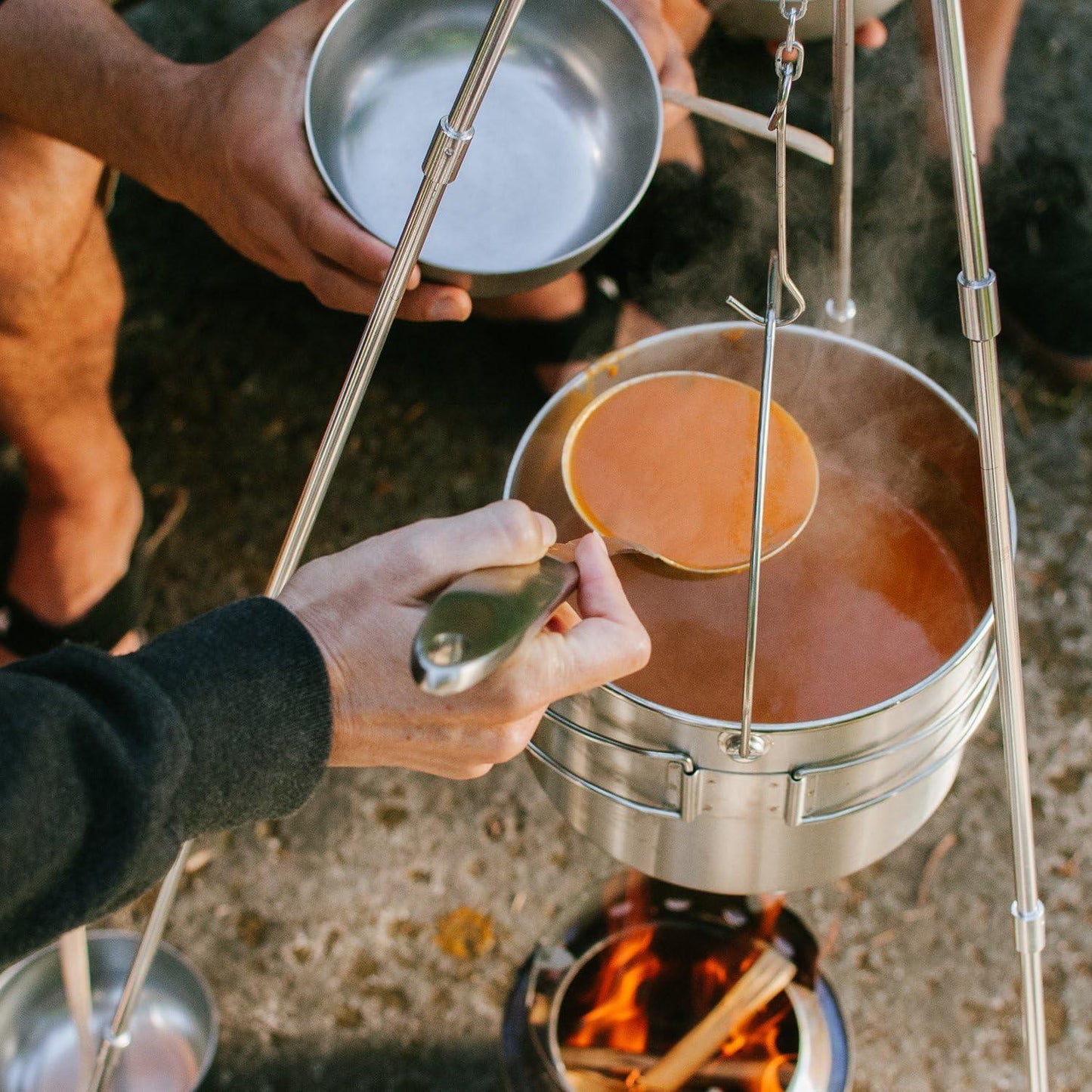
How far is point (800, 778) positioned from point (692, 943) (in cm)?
67

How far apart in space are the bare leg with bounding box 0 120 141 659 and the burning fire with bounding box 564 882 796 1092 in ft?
3.19

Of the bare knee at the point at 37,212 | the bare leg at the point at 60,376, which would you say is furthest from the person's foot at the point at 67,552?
the bare knee at the point at 37,212

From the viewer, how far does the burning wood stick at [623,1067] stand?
1416 mm

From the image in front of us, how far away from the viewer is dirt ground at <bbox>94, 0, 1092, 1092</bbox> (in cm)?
162

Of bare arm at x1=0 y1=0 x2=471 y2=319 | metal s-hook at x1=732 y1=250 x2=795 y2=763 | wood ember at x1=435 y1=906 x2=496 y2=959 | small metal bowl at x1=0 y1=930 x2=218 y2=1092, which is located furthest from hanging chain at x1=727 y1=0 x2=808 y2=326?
small metal bowl at x1=0 y1=930 x2=218 y2=1092

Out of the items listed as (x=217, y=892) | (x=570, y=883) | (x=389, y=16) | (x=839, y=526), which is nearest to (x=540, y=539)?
(x=839, y=526)

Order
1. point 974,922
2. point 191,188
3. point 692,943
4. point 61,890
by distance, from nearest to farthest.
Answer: point 61,890, point 191,188, point 692,943, point 974,922

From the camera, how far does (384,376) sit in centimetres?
221

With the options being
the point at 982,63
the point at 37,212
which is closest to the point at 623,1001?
the point at 37,212

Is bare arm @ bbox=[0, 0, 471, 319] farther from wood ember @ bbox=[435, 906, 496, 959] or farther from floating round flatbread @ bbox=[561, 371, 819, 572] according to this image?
wood ember @ bbox=[435, 906, 496, 959]

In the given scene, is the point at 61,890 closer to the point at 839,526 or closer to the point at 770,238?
the point at 839,526

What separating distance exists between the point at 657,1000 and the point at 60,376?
4.05 feet

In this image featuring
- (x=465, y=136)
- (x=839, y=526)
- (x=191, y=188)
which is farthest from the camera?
(x=191, y=188)

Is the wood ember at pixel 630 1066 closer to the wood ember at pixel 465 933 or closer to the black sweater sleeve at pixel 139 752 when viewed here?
the wood ember at pixel 465 933
